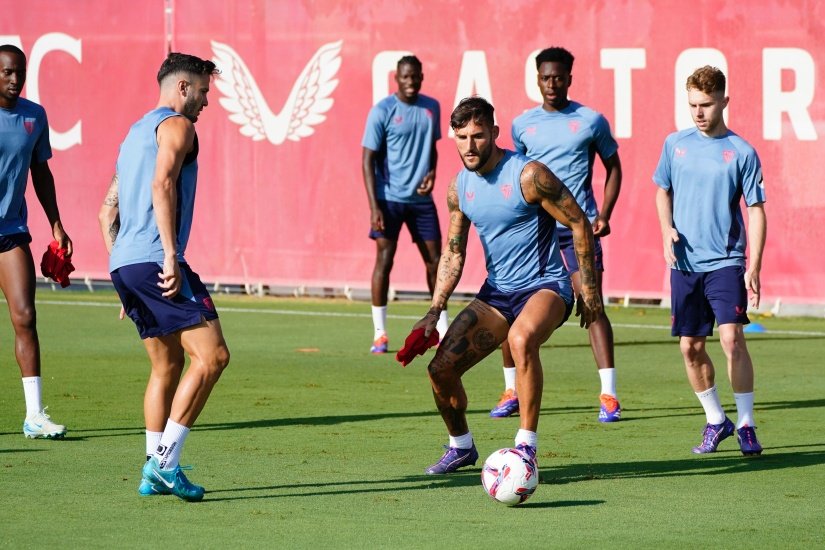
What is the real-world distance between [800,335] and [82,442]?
871 cm

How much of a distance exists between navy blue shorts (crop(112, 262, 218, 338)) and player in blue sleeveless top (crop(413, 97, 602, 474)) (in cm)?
122

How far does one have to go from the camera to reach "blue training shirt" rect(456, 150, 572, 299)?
8.73m

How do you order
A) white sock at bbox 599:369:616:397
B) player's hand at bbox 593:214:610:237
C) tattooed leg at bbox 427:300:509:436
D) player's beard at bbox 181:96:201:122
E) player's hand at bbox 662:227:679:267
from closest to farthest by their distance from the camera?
player's beard at bbox 181:96:201:122 < tattooed leg at bbox 427:300:509:436 < player's hand at bbox 662:227:679:267 < white sock at bbox 599:369:616:397 < player's hand at bbox 593:214:610:237

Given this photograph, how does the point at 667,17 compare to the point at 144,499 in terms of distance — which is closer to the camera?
the point at 144,499

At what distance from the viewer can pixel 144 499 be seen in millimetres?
8141

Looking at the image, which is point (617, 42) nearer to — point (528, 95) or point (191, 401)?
point (528, 95)

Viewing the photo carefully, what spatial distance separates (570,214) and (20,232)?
3.85 meters

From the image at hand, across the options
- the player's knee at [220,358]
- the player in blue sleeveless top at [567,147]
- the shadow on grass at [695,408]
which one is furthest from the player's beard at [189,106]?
the shadow on grass at [695,408]

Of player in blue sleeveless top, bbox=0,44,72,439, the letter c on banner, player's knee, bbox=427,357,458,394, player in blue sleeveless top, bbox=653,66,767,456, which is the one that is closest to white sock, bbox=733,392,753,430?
player in blue sleeveless top, bbox=653,66,767,456

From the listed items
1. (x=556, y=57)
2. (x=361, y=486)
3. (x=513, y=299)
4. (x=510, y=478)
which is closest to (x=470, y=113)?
(x=513, y=299)

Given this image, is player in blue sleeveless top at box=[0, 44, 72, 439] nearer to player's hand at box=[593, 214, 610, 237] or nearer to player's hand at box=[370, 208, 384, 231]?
player's hand at box=[593, 214, 610, 237]

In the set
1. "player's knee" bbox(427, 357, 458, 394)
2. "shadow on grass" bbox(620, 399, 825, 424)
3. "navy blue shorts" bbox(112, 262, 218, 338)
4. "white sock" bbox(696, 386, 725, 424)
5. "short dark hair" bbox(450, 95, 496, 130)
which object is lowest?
"shadow on grass" bbox(620, 399, 825, 424)

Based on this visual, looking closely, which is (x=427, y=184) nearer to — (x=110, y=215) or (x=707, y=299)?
(x=707, y=299)

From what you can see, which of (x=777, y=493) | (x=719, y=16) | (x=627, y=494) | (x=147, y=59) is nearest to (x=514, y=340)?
(x=627, y=494)
